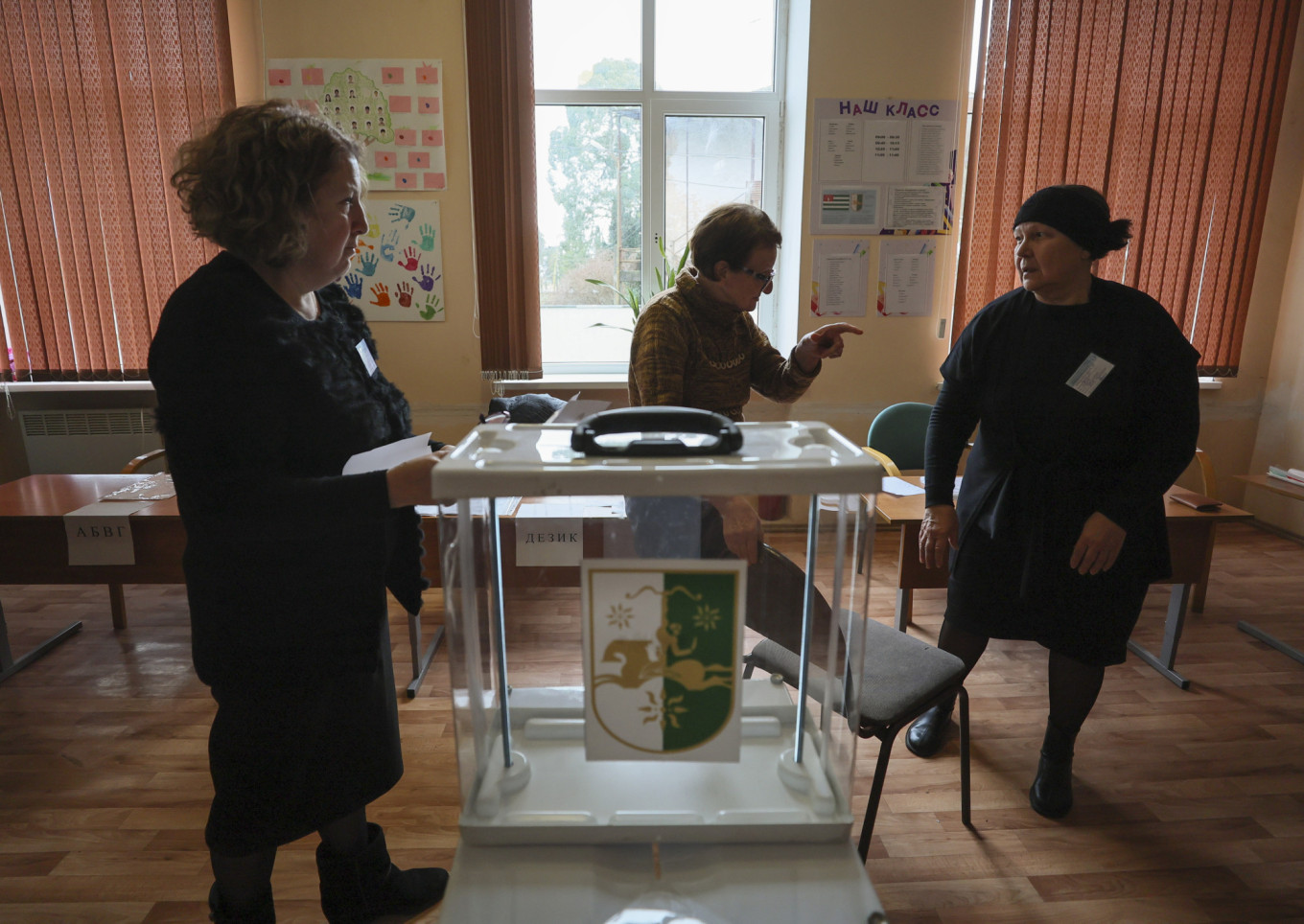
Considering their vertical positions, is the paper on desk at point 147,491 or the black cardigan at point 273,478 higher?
the black cardigan at point 273,478

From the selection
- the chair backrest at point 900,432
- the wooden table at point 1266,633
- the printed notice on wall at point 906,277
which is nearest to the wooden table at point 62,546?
the chair backrest at point 900,432

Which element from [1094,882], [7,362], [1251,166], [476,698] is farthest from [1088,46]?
[7,362]

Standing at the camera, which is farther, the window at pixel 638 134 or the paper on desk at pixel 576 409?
the window at pixel 638 134

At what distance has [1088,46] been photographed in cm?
341

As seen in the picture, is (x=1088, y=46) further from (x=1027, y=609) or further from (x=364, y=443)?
(x=364, y=443)

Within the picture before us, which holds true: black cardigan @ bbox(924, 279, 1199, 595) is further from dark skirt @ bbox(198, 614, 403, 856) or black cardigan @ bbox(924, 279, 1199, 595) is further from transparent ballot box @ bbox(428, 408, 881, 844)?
dark skirt @ bbox(198, 614, 403, 856)

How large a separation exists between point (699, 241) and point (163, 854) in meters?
1.75

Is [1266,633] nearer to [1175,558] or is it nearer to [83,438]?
[1175,558]

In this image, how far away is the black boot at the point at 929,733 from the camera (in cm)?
196

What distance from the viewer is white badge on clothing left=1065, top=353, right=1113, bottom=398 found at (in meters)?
1.49

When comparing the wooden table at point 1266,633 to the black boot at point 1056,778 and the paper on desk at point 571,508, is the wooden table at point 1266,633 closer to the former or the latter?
the black boot at point 1056,778

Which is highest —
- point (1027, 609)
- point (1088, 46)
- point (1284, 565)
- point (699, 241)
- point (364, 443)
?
point (1088, 46)

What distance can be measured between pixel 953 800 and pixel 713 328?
4.22 feet

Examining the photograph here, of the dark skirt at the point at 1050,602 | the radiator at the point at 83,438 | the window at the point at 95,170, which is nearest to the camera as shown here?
the dark skirt at the point at 1050,602
